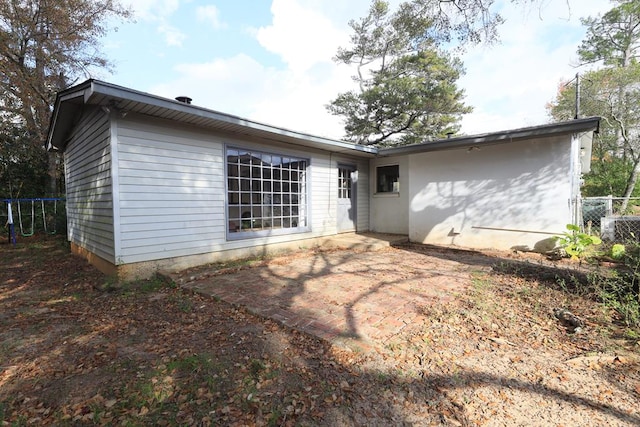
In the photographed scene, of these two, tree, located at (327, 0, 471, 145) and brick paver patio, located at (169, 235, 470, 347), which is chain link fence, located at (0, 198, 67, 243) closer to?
brick paver patio, located at (169, 235, 470, 347)

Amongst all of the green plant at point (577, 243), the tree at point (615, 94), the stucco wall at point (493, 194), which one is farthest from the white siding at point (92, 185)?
the tree at point (615, 94)

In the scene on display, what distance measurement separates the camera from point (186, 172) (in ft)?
16.1

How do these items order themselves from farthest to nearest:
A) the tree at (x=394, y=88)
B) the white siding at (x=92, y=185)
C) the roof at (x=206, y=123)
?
1. the tree at (x=394, y=88)
2. the white siding at (x=92, y=185)
3. the roof at (x=206, y=123)

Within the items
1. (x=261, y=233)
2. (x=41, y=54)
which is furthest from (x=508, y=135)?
(x=41, y=54)

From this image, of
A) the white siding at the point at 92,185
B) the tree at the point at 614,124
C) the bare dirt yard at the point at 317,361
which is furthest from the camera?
the tree at the point at 614,124

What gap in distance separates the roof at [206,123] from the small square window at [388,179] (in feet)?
3.33

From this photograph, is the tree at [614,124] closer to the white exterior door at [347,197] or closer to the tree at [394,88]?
the tree at [394,88]

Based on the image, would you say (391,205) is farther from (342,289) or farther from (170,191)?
(170,191)

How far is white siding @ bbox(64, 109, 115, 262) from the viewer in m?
4.44

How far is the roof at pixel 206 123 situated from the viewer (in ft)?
12.7

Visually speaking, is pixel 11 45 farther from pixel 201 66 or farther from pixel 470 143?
pixel 470 143

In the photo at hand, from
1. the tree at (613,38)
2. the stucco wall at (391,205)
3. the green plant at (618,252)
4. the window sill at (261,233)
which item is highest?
the tree at (613,38)

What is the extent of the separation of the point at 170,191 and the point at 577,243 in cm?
746

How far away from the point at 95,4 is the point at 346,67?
12046 mm
